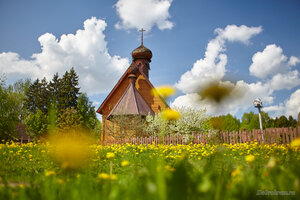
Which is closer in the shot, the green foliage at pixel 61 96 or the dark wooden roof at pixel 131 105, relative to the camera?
the dark wooden roof at pixel 131 105

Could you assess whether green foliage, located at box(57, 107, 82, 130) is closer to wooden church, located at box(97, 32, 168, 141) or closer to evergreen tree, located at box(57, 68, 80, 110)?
wooden church, located at box(97, 32, 168, 141)

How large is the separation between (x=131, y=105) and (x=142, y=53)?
10737 millimetres

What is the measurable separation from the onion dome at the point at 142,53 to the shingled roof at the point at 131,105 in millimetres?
7947

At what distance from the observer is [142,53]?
27.0m

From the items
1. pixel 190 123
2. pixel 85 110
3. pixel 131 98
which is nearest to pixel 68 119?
pixel 131 98

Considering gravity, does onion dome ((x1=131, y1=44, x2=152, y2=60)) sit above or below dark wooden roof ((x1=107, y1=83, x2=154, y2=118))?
above

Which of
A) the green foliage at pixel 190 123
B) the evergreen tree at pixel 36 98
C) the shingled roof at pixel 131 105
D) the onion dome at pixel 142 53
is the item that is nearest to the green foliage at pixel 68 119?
the shingled roof at pixel 131 105

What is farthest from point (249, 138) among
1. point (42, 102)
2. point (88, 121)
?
point (42, 102)

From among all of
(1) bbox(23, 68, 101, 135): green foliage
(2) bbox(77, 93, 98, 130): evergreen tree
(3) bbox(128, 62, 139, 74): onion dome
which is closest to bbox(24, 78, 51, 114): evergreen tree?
(1) bbox(23, 68, 101, 135): green foliage

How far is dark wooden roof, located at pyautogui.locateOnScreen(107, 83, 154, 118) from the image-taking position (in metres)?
18.1

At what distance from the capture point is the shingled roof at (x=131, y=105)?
18.1 m

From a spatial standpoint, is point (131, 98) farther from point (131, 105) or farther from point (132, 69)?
point (132, 69)

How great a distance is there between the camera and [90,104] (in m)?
37.0

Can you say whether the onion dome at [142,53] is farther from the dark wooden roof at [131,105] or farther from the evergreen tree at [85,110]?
the evergreen tree at [85,110]
